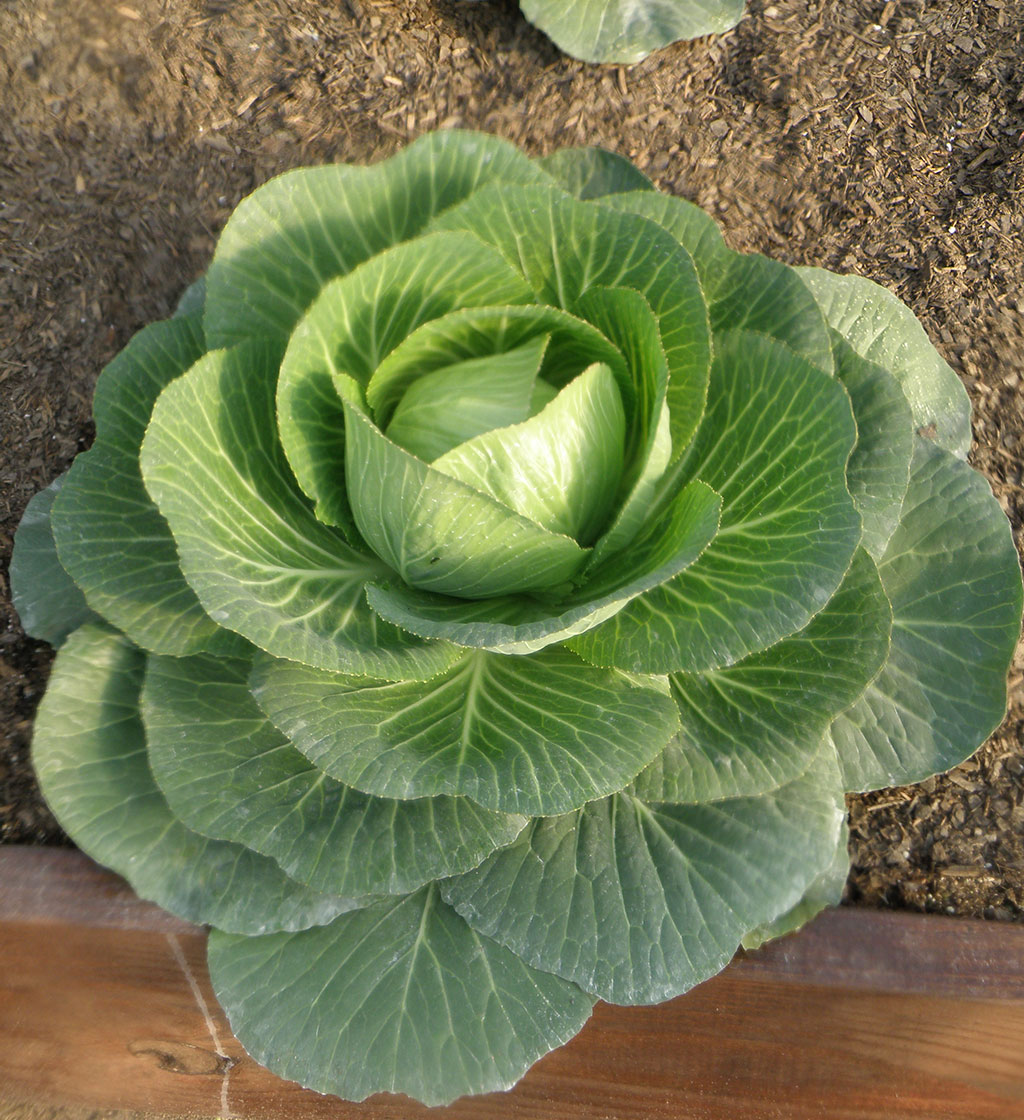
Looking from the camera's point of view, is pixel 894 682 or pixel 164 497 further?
pixel 894 682

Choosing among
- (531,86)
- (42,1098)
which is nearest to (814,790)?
(42,1098)

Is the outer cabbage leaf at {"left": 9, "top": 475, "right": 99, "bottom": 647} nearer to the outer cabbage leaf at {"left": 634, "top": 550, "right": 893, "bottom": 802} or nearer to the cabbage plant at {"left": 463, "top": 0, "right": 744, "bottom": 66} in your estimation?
the outer cabbage leaf at {"left": 634, "top": 550, "right": 893, "bottom": 802}

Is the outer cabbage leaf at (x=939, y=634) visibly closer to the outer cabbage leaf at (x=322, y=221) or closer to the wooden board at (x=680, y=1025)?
the wooden board at (x=680, y=1025)

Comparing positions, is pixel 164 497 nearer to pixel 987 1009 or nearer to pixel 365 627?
pixel 365 627

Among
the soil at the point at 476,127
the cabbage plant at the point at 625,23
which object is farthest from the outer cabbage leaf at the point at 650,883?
the cabbage plant at the point at 625,23

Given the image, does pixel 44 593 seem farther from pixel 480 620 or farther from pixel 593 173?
pixel 593 173

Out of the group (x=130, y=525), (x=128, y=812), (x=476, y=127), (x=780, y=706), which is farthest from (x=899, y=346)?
(x=128, y=812)
